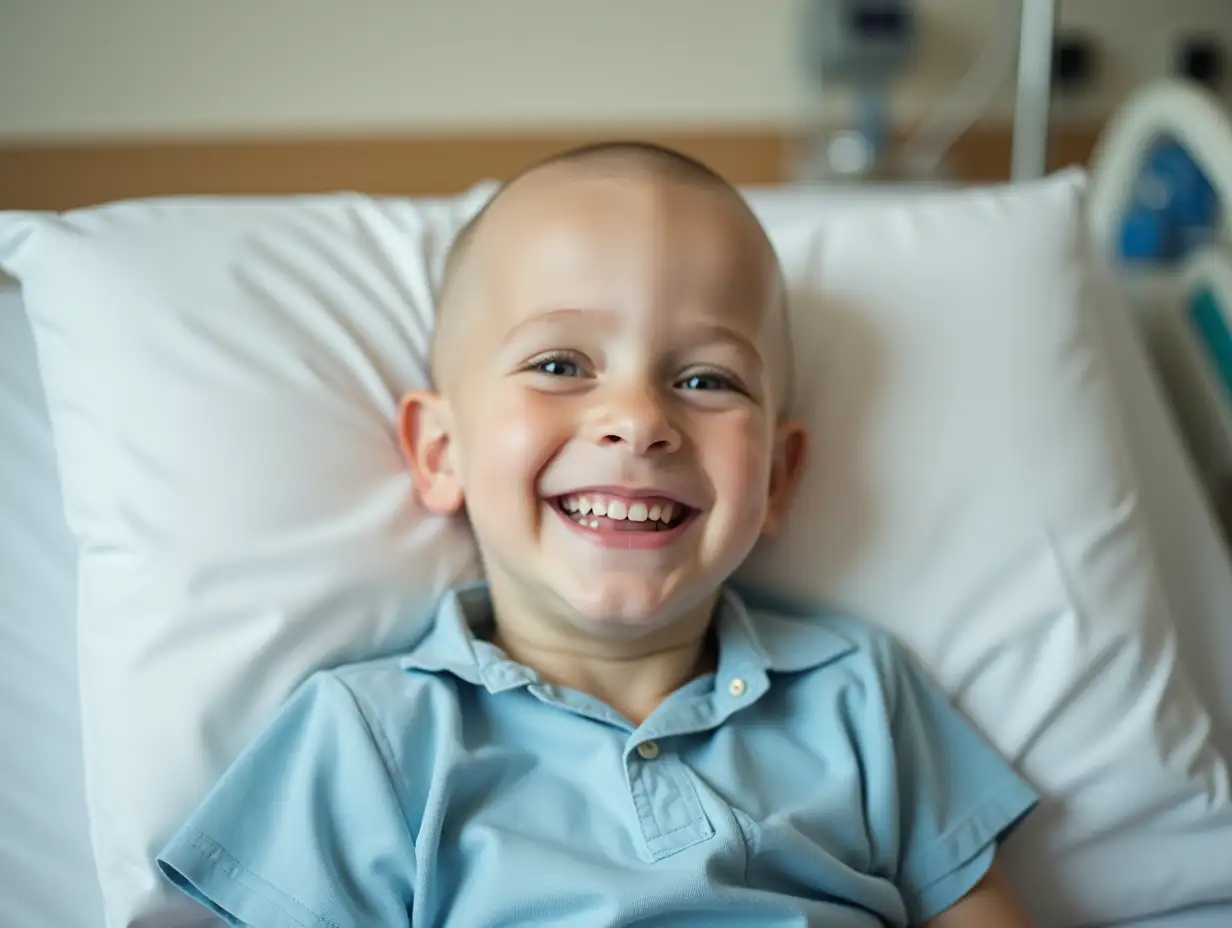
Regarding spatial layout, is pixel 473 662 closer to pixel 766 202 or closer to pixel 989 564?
pixel 989 564

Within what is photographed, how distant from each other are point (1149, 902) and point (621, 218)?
73 centimetres

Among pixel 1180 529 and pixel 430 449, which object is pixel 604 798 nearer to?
pixel 430 449

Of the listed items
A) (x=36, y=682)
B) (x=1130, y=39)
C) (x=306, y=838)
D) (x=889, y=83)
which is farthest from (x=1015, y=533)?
(x=1130, y=39)

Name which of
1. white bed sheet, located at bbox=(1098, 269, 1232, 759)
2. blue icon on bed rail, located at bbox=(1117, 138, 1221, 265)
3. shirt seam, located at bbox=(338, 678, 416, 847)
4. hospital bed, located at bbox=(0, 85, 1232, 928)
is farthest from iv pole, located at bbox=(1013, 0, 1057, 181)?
shirt seam, located at bbox=(338, 678, 416, 847)

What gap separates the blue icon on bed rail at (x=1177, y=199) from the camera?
202cm

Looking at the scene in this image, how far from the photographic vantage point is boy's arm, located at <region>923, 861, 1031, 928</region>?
35.1 inches

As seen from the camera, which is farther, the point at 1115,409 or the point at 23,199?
the point at 23,199

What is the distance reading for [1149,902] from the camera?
96cm

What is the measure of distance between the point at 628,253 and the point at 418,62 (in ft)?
4.15

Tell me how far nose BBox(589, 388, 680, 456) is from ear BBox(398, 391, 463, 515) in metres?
0.18

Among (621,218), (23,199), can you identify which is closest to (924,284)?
(621,218)

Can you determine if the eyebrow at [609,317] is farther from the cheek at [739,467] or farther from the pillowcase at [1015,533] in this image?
the pillowcase at [1015,533]

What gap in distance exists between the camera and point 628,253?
0.88m

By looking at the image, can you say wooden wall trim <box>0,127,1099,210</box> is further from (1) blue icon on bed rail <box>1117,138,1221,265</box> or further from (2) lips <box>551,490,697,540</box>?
(2) lips <box>551,490,697,540</box>
